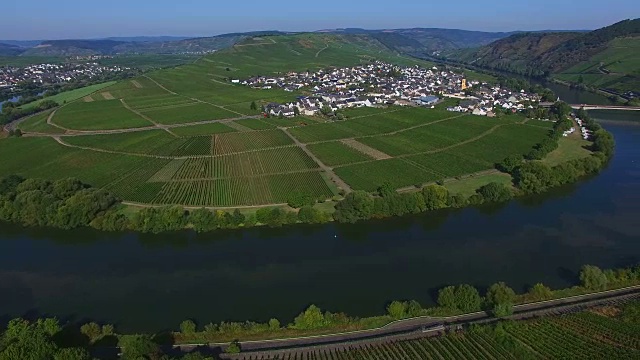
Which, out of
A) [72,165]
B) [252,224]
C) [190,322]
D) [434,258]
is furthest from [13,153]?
[434,258]

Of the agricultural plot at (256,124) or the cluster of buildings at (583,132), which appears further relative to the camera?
the agricultural plot at (256,124)

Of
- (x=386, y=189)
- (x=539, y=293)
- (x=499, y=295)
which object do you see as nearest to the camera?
(x=499, y=295)

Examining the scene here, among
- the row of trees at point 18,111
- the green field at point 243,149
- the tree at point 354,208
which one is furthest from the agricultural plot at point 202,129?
the row of trees at point 18,111

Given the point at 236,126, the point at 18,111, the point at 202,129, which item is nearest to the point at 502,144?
the point at 236,126

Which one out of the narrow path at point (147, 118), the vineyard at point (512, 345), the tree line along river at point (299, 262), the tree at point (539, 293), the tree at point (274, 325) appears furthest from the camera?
the narrow path at point (147, 118)

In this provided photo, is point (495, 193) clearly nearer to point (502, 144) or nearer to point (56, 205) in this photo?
point (502, 144)

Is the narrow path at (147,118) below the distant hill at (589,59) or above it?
below

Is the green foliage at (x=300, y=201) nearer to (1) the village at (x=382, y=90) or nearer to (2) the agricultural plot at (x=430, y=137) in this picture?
(2) the agricultural plot at (x=430, y=137)
